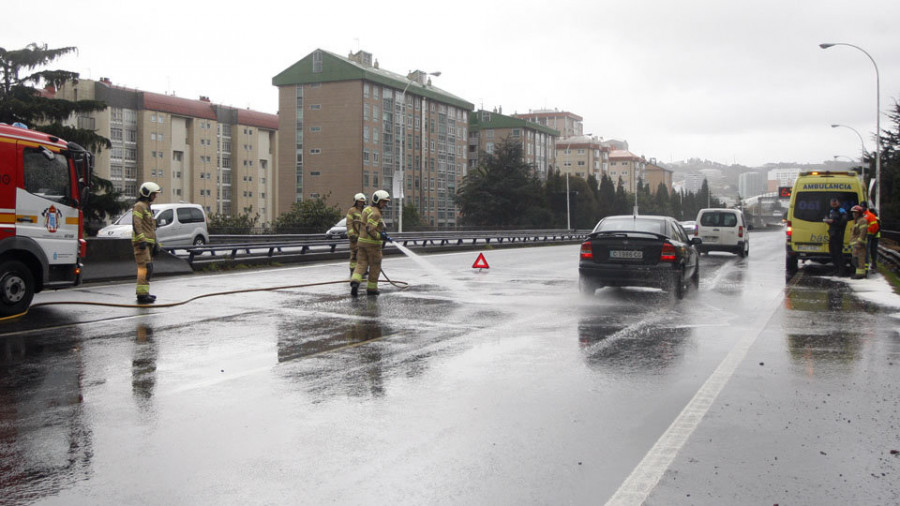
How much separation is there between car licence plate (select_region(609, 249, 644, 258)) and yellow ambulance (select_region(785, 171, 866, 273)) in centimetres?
830

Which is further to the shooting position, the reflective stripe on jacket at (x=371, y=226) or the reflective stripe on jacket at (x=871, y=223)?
the reflective stripe on jacket at (x=871, y=223)

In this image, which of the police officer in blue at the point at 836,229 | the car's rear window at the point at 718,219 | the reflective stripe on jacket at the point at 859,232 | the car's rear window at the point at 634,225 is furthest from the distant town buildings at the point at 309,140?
the car's rear window at the point at 634,225

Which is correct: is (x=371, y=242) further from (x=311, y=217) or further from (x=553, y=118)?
(x=553, y=118)

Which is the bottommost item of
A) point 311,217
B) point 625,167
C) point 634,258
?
point 634,258

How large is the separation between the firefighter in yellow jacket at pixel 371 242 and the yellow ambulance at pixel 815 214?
38.1 feet

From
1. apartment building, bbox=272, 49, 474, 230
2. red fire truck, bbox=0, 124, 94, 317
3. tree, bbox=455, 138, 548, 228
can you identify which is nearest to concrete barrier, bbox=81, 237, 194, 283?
red fire truck, bbox=0, 124, 94, 317

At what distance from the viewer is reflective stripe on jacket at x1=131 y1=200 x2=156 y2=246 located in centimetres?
1175

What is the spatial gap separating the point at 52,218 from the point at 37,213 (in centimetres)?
28

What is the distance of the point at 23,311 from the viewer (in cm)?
1044

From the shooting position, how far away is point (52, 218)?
10.9 metres

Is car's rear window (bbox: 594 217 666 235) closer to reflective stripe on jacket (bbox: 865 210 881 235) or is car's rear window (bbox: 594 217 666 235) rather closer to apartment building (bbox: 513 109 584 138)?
reflective stripe on jacket (bbox: 865 210 881 235)

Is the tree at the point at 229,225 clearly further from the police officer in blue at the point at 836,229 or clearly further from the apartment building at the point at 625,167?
the apartment building at the point at 625,167

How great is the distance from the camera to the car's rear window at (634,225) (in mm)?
13789

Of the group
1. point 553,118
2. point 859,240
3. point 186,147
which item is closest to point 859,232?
point 859,240
